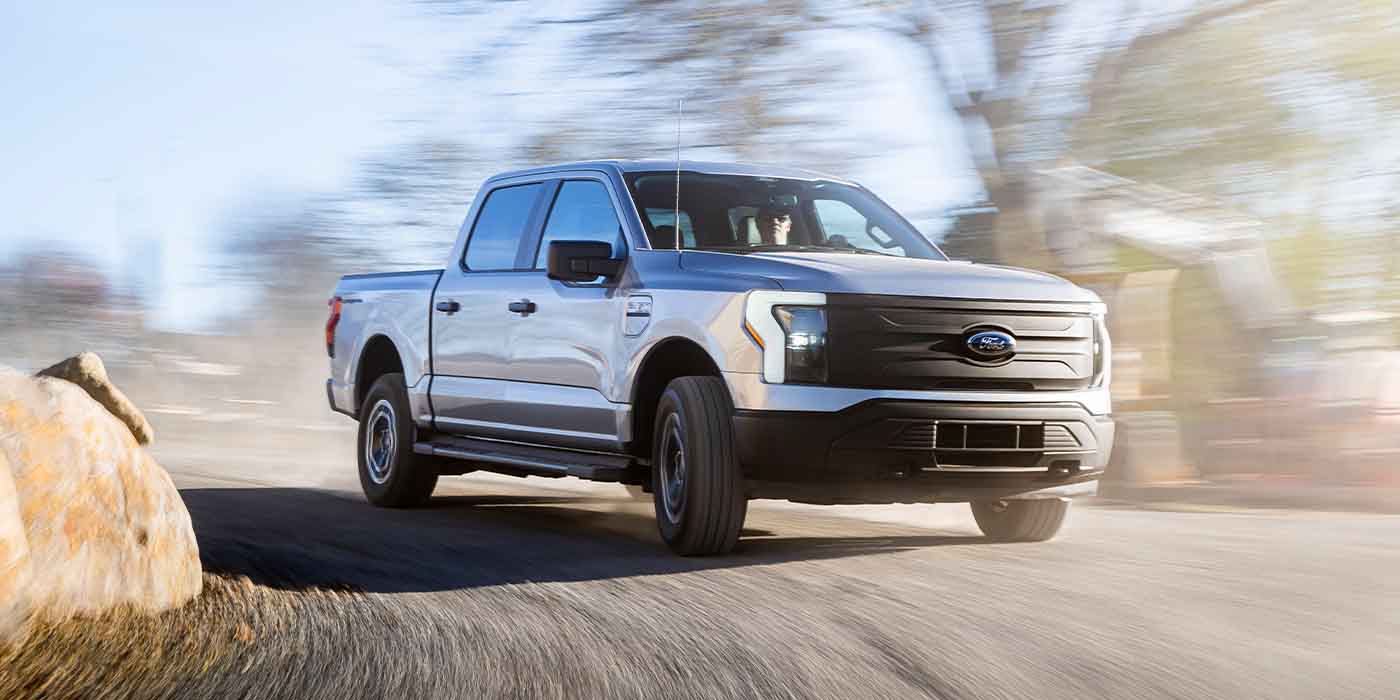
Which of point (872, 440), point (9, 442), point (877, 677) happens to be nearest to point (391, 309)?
point (872, 440)

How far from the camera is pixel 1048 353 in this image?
780 centimetres

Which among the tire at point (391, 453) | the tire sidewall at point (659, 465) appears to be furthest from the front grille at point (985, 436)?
the tire at point (391, 453)

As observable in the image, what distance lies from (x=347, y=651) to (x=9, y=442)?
1294 mm

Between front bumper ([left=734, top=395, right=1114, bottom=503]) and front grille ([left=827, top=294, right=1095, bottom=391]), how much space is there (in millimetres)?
113

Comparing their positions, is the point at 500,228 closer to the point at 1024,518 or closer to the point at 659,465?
the point at 659,465

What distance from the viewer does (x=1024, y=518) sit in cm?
883

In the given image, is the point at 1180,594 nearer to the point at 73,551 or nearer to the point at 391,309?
the point at 73,551

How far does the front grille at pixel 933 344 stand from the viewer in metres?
7.44

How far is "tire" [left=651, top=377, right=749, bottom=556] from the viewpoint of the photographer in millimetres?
7590

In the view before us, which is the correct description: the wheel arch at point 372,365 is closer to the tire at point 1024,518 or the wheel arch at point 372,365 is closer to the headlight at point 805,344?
the tire at point 1024,518

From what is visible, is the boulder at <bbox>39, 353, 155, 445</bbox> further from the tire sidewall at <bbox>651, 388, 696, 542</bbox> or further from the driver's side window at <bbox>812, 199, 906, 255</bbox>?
the tire sidewall at <bbox>651, 388, 696, 542</bbox>

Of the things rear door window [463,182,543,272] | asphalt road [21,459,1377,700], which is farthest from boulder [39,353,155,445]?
rear door window [463,182,543,272]

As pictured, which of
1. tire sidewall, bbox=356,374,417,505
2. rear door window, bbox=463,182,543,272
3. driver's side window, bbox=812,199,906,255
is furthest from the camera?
tire sidewall, bbox=356,374,417,505

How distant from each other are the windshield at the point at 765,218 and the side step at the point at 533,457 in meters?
1.08
